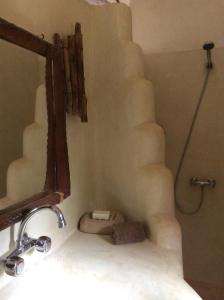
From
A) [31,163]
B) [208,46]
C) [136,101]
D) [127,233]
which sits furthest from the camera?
[208,46]

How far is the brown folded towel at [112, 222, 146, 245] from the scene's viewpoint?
132 cm

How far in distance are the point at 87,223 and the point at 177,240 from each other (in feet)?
1.49

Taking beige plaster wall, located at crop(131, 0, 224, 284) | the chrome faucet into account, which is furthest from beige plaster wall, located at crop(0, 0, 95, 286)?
beige plaster wall, located at crop(131, 0, 224, 284)

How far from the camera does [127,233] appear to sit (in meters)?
1.33

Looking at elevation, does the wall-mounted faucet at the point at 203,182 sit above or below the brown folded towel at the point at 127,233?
above

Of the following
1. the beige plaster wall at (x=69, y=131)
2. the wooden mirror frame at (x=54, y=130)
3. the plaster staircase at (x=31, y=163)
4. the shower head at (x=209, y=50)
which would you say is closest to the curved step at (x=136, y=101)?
the beige plaster wall at (x=69, y=131)

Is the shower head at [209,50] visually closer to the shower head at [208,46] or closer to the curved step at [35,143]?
the shower head at [208,46]

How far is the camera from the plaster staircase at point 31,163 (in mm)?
1032

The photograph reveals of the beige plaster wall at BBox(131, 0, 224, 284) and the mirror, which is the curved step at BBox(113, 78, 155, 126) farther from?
the beige plaster wall at BBox(131, 0, 224, 284)

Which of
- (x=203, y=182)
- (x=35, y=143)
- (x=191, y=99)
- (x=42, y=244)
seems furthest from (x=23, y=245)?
(x=191, y=99)

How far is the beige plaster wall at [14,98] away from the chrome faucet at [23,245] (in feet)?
0.43

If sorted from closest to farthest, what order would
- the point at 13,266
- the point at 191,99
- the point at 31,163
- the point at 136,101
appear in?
the point at 13,266 → the point at 31,163 → the point at 136,101 → the point at 191,99

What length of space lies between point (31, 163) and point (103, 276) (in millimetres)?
499

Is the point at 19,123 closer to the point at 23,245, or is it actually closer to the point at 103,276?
the point at 23,245
